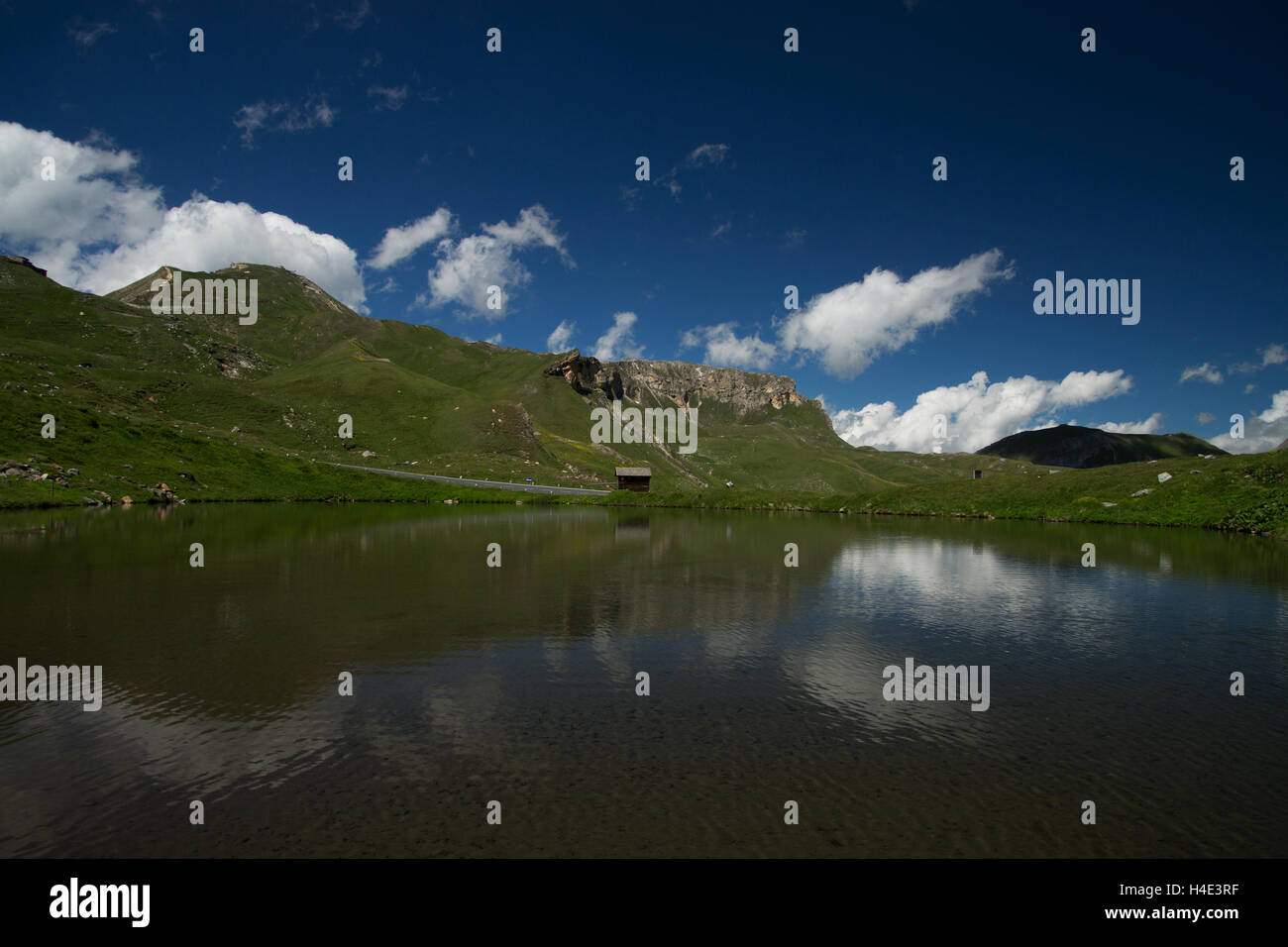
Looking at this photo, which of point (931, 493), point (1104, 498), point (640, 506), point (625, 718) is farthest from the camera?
point (640, 506)

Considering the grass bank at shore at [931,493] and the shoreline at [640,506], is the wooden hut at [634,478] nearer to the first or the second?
the grass bank at shore at [931,493]

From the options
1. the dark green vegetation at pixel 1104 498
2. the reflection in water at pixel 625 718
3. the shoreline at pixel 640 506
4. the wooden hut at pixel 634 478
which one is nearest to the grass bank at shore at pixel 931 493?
the dark green vegetation at pixel 1104 498

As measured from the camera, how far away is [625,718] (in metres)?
14.5

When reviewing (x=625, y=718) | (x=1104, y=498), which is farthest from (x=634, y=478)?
(x=625, y=718)

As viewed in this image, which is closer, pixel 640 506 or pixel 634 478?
pixel 640 506

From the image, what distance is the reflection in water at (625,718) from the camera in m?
9.98

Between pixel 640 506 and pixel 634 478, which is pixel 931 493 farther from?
pixel 634 478

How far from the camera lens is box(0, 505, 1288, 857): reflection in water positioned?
9977 millimetres

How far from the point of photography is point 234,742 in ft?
41.9

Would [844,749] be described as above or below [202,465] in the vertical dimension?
below

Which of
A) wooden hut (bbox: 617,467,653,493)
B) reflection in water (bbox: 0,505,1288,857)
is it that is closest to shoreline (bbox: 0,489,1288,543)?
wooden hut (bbox: 617,467,653,493)

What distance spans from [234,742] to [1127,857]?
55.2ft
